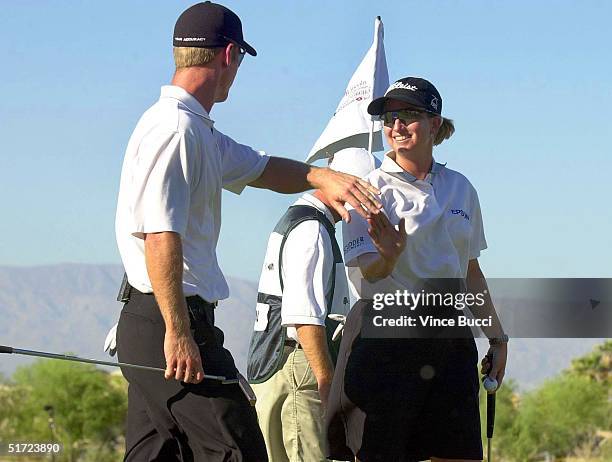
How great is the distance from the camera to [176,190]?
4316mm

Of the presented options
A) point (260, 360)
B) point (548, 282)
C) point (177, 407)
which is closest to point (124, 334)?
point (177, 407)

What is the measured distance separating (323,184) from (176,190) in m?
0.61

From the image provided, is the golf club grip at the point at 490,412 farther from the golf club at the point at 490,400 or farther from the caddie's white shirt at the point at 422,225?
the caddie's white shirt at the point at 422,225

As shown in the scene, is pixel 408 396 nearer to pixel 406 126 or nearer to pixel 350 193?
pixel 350 193

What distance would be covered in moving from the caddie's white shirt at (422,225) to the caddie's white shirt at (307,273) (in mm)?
616

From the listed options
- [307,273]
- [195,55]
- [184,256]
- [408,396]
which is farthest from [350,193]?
[307,273]

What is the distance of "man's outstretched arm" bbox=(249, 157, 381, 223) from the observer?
4574 mm

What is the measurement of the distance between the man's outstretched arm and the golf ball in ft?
3.67

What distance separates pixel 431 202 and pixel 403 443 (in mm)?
916

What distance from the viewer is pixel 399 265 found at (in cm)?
506

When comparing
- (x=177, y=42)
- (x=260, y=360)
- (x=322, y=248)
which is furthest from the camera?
(x=260, y=360)

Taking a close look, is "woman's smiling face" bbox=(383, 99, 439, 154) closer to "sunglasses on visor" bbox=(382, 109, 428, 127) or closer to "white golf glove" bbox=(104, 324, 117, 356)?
"sunglasses on visor" bbox=(382, 109, 428, 127)

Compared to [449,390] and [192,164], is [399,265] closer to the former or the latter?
[449,390]

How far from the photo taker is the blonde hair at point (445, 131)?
5.48 meters
